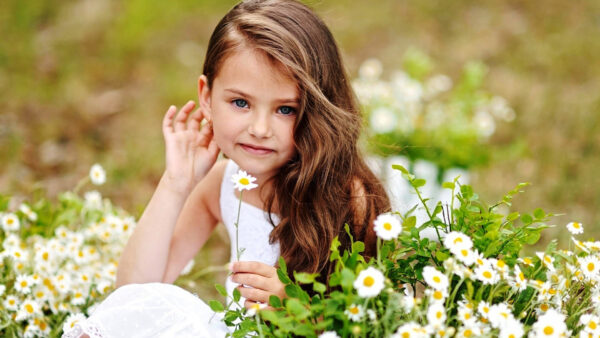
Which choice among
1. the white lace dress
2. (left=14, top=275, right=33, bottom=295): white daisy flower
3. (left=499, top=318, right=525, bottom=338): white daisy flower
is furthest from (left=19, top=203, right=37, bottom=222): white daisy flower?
(left=499, top=318, right=525, bottom=338): white daisy flower

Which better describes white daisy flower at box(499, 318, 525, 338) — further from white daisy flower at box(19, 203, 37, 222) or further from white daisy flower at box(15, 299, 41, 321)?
white daisy flower at box(19, 203, 37, 222)

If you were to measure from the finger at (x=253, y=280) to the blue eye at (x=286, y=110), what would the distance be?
419 mm

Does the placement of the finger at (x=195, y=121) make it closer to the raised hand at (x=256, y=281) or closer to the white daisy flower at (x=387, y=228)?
the raised hand at (x=256, y=281)

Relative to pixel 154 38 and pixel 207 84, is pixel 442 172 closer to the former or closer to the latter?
pixel 207 84

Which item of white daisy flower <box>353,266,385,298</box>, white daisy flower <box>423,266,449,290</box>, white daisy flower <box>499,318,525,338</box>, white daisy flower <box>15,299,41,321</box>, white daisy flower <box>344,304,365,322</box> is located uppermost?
white daisy flower <box>353,266,385,298</box>

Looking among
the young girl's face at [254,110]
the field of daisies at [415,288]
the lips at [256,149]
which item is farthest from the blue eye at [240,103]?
the field of daisies at [415,288]

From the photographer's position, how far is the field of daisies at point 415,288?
1.12 meters

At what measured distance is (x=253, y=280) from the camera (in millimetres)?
1451

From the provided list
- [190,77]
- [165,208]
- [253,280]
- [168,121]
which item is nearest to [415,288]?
[253,280]

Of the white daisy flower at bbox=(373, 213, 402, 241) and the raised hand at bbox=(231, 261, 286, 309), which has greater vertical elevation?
the white daisy flower at bbox=(373, 213, 402, 241)

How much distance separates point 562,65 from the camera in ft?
13.6

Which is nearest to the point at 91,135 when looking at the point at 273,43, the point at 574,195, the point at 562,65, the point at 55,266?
the point at 55,266

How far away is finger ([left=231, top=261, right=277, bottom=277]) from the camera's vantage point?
146 centimetres

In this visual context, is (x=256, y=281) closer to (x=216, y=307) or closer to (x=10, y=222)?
(x=216, y=307)
